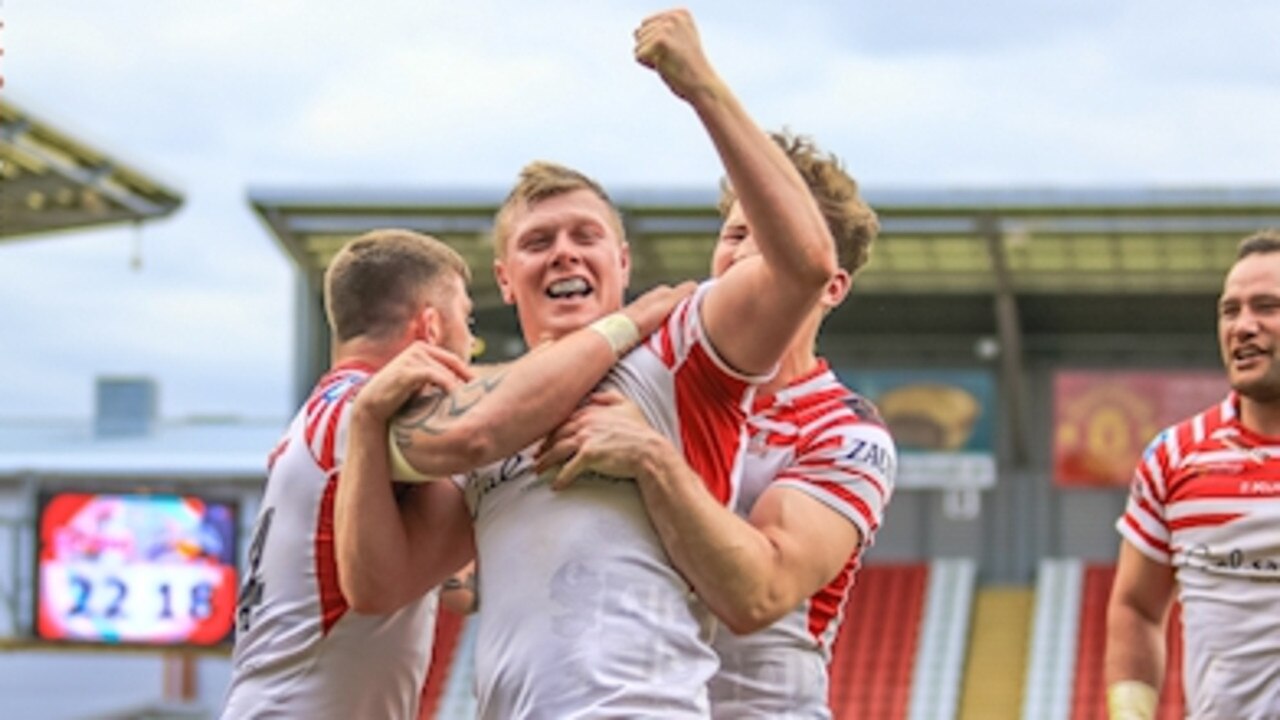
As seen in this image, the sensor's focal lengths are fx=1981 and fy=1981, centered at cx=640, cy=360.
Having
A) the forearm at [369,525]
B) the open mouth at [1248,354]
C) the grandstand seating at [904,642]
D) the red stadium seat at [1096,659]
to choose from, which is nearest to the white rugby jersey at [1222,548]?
the open mouth at [1248,354]

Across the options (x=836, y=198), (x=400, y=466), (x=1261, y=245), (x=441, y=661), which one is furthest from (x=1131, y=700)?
(x=441, y=661)

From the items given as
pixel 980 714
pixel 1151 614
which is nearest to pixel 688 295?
pixel 1151 614

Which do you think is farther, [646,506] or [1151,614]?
[1151,614]

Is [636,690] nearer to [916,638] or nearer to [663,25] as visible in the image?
[663,25]

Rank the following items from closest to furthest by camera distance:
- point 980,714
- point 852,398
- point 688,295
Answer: point 688,295 < point 852,398 < point 980,714

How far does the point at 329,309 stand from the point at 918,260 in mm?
23338

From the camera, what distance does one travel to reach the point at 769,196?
3424mm

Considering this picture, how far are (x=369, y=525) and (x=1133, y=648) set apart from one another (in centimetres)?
299

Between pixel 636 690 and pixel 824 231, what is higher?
pixel 824 231

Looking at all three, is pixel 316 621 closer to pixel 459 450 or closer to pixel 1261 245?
pixel 459 450

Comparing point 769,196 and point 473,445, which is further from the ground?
point 769,196

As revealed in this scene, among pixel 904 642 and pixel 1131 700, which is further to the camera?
pixel 904 642

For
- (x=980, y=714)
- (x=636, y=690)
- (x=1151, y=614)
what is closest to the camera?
(x=636, y=690)

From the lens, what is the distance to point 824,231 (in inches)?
137
